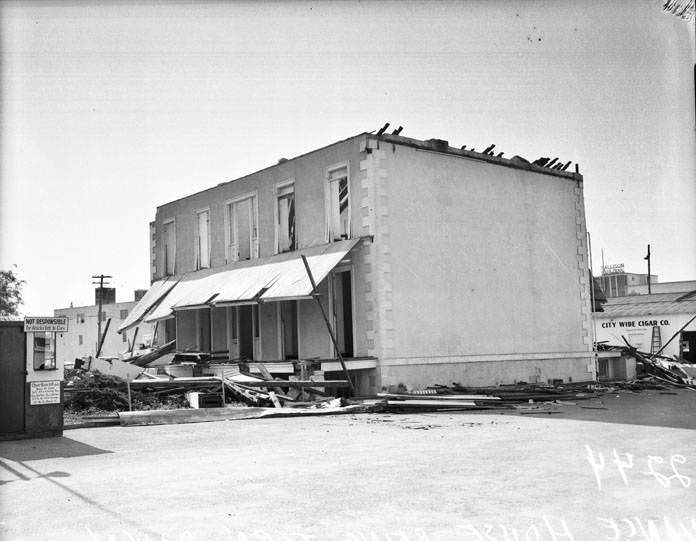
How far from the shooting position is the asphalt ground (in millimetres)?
5750

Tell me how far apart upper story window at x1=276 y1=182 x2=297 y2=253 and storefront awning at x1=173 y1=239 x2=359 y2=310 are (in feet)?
1.82

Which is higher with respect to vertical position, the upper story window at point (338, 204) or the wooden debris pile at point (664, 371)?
the upper story window at point (338, 204)

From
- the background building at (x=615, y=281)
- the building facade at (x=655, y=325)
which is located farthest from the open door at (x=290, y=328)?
the background building at (x=615, y=281)

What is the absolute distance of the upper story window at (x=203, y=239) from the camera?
1040 inches

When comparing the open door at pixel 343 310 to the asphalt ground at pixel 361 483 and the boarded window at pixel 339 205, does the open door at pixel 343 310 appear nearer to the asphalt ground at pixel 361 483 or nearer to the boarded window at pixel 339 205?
the boarded window at pixel 339 205

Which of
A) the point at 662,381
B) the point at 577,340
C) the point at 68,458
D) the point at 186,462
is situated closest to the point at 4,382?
the point at 68,458

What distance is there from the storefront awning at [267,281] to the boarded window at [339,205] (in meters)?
0.53

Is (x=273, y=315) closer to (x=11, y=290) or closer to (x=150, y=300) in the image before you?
(x=150, y=300)

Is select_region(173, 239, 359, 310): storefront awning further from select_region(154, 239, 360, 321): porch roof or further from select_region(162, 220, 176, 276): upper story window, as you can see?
select_region(162, 220, 176, 276): upper story window

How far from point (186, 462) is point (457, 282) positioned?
13305mm

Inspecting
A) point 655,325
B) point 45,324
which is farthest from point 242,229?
point 655,325

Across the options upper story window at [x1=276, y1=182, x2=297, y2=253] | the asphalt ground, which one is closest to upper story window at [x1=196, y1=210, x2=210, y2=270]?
upper story window at [x1=276, y1=182, x2=297, y2=253]

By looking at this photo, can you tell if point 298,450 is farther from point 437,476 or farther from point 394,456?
point 437,476

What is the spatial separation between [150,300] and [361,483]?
69.1 ft
